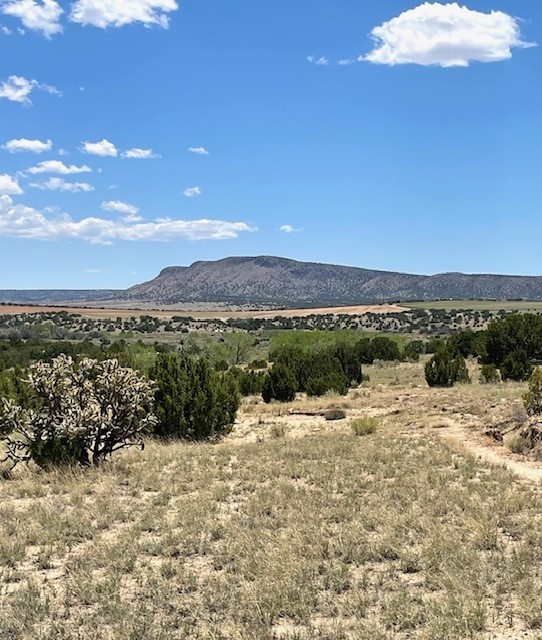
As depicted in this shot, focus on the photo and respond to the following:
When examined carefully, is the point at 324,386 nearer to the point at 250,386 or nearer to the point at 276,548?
the point at 250,386

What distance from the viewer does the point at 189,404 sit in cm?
1591

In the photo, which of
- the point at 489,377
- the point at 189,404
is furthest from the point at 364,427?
the point at 489,377

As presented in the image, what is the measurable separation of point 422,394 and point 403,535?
15.3 m

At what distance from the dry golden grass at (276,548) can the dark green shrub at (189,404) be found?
3.13m

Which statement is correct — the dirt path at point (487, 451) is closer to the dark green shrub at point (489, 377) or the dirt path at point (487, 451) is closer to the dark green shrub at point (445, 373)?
the dark green shrub at point (445, 373)

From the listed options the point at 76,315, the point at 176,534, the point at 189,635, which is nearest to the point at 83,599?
the point at 189,635

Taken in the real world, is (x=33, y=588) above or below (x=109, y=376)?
below

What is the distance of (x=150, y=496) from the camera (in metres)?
9.69

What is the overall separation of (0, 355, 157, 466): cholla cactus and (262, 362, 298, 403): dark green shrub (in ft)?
36.9

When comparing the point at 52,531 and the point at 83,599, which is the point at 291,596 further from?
the point at 52,531

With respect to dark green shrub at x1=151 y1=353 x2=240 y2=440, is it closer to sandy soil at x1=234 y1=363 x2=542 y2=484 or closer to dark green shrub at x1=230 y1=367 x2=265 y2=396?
sandy soil at x1=234 y1=363 x2=542 y2=484

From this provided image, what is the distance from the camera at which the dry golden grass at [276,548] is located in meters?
5.16

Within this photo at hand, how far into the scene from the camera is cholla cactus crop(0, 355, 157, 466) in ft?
38.7

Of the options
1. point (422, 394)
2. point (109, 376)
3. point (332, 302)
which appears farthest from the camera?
point (332, 302)
